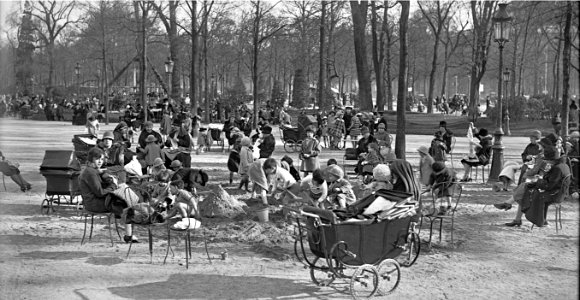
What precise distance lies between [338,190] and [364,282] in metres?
1.96

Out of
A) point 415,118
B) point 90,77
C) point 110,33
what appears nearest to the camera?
point 415,118

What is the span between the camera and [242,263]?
893 cm

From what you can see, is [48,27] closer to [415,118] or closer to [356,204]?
[415,118]

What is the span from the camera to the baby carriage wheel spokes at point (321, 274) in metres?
7.64

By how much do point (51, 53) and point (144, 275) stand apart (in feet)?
170

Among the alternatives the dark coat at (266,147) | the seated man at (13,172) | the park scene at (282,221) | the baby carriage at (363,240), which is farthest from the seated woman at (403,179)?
the seated man at (13,172)

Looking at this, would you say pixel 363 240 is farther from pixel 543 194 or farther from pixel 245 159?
pixel 245 159

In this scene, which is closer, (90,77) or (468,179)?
(468,179)

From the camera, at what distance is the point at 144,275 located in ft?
26.9

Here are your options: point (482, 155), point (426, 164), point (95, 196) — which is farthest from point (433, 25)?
point (95, 196)

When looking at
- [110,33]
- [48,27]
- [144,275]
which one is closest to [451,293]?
[144,275]

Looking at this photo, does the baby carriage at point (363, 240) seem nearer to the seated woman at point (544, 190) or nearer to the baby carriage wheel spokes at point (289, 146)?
the seated woman at point (544, 190)

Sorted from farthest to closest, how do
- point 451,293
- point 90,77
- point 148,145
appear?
point 90,77, point 148,145, point 451,293

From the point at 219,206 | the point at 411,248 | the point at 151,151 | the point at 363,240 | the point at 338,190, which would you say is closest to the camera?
the point at 363,240
